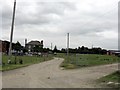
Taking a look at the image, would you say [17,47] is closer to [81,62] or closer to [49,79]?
[81,62]

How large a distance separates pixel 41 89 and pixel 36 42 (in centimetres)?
18535

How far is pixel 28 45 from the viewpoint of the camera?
7623 inches

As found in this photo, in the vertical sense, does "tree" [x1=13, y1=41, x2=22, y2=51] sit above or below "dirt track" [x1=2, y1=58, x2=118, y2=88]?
above

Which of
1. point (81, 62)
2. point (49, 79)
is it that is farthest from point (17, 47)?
point (49, 79)

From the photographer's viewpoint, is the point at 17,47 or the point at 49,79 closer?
the point at 49,79

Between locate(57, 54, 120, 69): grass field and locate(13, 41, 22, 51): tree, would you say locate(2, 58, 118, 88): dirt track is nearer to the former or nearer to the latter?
locate(57, 54, 120, 69): grass field

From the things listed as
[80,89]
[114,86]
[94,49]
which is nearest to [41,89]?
[80,89]

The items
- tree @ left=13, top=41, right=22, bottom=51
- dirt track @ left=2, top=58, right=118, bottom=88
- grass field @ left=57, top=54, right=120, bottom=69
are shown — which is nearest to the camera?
dirt track @ left=2, top=58, right=118, bottom=88

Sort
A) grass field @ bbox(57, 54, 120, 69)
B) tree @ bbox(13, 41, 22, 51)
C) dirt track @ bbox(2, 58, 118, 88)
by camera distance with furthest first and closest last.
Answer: tree @ bbox(13, 41, 22, 51)
grass field @ bbox(57, 54, 120, 69)
dirt track @ bbox(2, 58, 118, 88)

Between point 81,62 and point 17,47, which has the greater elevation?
point 17,47

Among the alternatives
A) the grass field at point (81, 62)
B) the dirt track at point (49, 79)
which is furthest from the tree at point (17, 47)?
A: the dirt track at point (49, 79)

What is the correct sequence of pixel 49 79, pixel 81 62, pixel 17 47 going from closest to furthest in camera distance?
pixel 49 79, pixel 81 62, pixel 17 47

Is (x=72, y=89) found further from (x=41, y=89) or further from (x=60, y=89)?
(x=41, y=89)

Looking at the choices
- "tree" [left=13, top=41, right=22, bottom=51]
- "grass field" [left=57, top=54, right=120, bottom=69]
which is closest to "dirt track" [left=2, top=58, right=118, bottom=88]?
"grass field" [left=57, top=54, right=120, bottom=69]
